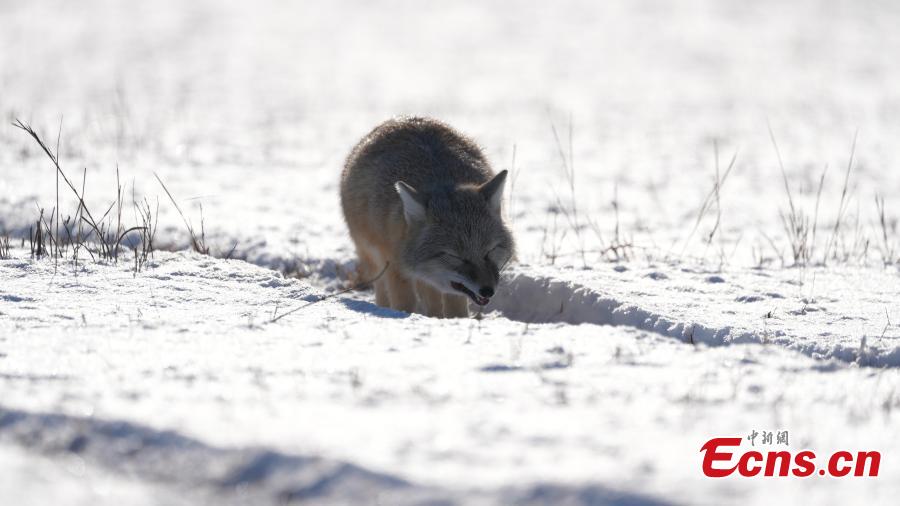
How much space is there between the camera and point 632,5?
3650 cm

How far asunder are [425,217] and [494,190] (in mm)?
524

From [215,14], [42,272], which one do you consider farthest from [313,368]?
[215,14]

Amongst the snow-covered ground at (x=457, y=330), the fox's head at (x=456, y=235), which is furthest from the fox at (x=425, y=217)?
the snow-covered ground at (x=457, y=330)

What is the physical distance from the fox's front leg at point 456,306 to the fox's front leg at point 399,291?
0.91 ft

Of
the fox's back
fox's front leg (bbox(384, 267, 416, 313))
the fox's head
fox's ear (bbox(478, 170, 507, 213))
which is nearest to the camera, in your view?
the fox's head

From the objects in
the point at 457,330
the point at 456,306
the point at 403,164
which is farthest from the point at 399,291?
the point at 457,330

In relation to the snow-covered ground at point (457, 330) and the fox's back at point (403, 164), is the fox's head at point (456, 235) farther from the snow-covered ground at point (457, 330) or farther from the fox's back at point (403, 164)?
the snow-covered ground at point (457, 330)

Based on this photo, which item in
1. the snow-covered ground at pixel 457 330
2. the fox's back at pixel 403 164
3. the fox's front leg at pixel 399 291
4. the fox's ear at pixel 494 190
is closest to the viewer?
the snow-covered ground at pixel 457 330

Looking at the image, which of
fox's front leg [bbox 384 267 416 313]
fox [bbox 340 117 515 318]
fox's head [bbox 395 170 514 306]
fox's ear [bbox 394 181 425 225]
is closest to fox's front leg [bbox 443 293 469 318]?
fox [bbox 340 117 515 318]

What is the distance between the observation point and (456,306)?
288 inches

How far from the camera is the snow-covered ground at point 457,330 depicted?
11.4ft

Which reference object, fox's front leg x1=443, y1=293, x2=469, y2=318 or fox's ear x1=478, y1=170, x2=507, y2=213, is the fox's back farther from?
fox's front leg x1=443, y1=293, x2=469, y2=318

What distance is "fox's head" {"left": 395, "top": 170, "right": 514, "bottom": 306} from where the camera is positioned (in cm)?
660

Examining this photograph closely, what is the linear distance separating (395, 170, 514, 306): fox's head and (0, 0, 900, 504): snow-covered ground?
0.58 metres
